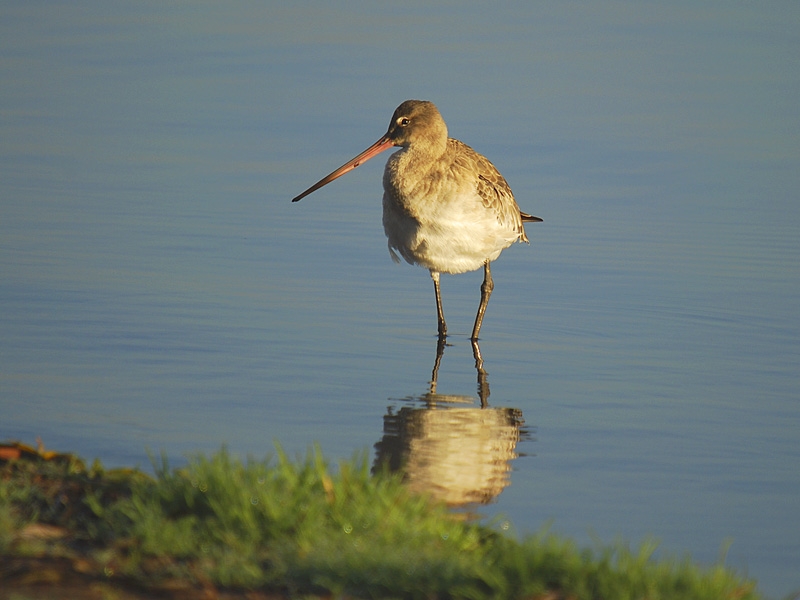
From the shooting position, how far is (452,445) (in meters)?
6.25

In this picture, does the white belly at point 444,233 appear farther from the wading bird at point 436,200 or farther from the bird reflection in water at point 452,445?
the bird reflection in water at point 452,445

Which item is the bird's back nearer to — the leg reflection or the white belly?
the white belly

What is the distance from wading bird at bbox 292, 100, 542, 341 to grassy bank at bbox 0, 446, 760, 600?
4.57m

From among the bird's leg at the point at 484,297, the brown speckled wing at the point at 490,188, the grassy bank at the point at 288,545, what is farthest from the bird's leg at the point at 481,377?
the grassy bank at the point at 288,545

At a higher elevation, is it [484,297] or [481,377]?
[484,297]

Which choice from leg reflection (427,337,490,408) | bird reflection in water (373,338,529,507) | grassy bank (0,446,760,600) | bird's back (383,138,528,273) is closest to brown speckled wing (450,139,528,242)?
bird's back (383,138,528,273)

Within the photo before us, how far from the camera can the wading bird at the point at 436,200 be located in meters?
8.94

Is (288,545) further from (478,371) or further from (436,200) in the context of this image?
(436,200)

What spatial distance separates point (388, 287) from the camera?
1012 centimetres

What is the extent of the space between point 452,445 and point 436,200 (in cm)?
307

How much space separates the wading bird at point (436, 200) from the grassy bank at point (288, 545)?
4.57 meters

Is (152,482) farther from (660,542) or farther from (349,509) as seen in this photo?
(660,542)

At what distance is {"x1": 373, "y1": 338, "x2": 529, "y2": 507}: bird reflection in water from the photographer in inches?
221

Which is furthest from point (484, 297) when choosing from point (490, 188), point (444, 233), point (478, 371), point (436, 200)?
point (478, 371)
